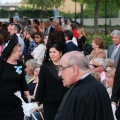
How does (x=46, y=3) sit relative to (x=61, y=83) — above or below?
below

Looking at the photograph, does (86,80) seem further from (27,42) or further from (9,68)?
(27,42)

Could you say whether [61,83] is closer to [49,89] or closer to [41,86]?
[49,89]

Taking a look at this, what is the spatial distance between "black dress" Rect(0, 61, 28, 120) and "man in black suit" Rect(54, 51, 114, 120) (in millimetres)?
4278

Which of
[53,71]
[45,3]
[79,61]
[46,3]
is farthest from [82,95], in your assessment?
[46,3]

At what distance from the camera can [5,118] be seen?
9.76 m

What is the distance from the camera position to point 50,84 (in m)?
8.62

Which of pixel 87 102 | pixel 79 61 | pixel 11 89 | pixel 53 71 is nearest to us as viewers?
pixel 87 102

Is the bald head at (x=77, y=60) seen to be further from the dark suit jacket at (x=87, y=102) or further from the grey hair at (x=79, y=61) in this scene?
the dark suit jacket at (x=87, y=102)

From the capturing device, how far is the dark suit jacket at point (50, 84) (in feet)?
28.1

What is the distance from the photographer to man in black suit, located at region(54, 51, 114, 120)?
511cm

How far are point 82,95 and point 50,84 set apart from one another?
3538 millimetres

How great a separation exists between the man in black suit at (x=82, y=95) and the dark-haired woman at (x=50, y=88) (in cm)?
331

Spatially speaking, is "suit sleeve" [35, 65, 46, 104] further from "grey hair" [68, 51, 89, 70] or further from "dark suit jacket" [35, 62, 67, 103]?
"grey hair" [68, 51, 89, 70]

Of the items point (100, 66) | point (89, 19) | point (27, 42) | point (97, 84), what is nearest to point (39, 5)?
point (89, 19)
